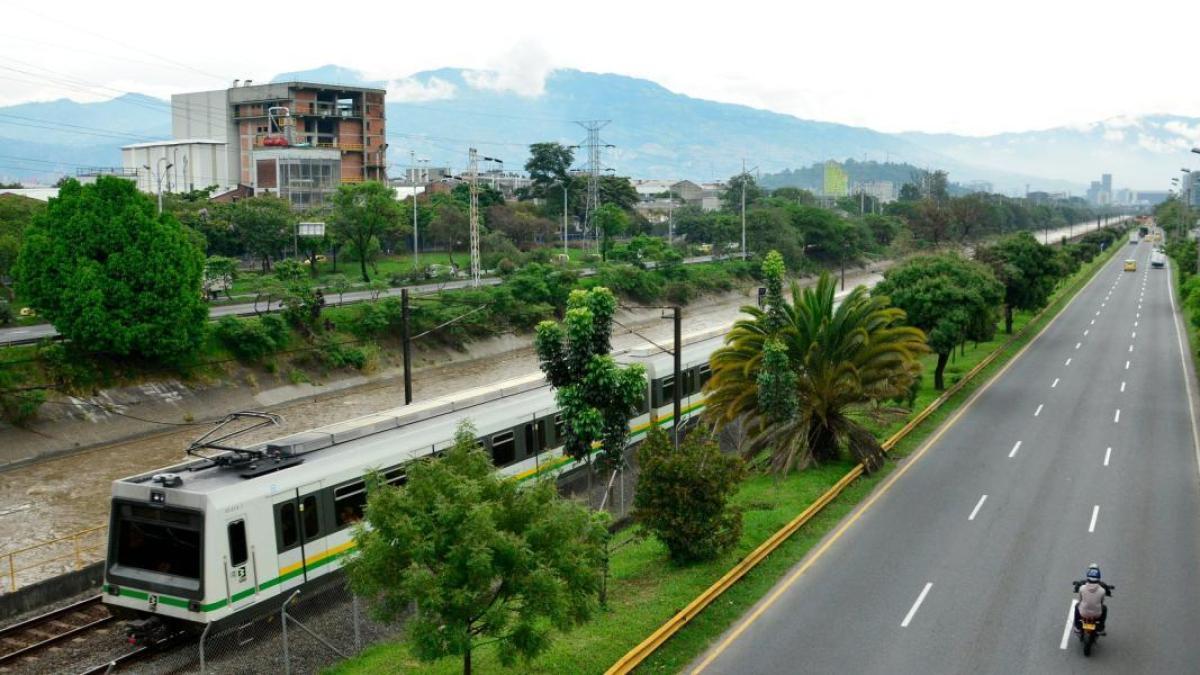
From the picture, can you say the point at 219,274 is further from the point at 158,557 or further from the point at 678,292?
the point at 158,557

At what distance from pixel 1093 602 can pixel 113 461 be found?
3376cm

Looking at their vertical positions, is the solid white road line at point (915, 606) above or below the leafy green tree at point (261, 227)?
below

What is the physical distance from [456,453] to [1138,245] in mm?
197465

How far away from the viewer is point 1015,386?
43406mm

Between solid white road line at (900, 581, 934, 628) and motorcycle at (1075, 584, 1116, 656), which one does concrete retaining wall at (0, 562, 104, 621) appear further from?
motorcycle at (1075, 584, 1116, 656)

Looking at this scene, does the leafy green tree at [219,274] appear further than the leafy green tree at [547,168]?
No

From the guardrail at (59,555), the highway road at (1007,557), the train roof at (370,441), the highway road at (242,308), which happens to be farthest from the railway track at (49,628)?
the highway road at (242,308)

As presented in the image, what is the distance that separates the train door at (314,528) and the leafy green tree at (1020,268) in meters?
42.6

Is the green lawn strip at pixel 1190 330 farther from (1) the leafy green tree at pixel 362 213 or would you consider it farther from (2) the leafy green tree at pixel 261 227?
(2) the leafy green tree at pixel 261 227

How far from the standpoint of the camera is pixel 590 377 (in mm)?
21094

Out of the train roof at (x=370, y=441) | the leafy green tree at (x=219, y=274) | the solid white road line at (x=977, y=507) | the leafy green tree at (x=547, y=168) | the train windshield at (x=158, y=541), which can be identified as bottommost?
the solid white road line at (x=977, y=507)

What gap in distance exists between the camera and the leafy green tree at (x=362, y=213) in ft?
243

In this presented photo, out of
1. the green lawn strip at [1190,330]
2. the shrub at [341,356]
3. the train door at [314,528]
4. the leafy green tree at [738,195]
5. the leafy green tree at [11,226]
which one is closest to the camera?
the train door at [314,528]

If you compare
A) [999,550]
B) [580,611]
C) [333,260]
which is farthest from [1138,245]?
[580,611]
